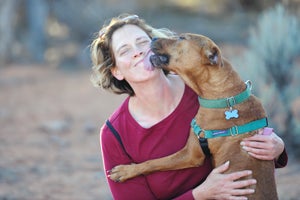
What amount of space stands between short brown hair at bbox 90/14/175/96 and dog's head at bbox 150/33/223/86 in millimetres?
350

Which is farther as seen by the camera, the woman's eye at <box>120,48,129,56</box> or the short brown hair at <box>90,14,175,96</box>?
the short brown hair at <box>90,14,175,96</box>

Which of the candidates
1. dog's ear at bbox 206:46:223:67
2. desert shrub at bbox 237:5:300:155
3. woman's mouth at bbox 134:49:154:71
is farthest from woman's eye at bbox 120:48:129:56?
desert shrub at bbox 237:5:300:155

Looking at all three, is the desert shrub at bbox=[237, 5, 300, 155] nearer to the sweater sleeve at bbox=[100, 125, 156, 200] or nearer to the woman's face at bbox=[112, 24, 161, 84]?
the woman's face at bbox=[112, 24, 161, 84]

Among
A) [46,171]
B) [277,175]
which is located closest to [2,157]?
[46,171]

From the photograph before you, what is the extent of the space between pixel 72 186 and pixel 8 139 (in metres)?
2.38

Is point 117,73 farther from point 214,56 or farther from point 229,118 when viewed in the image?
point 229,118

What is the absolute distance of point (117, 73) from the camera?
433 cm

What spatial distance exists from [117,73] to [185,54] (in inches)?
23.2

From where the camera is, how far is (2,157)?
25.5ft

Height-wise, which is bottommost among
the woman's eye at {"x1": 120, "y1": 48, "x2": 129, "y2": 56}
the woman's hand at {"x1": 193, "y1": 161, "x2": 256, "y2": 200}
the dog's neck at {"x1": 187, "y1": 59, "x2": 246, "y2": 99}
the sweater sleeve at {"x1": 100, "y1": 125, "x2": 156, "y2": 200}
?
the woman's hand at {"x1": 193, "y1": 161, "x2": 256, "y2": 200}

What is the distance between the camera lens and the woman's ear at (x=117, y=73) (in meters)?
4.31

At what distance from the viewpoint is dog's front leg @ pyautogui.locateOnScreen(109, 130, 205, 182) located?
12.8 ft

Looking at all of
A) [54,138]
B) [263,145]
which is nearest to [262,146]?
[263,145]

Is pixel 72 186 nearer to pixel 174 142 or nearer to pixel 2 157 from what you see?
pixel 2 157
